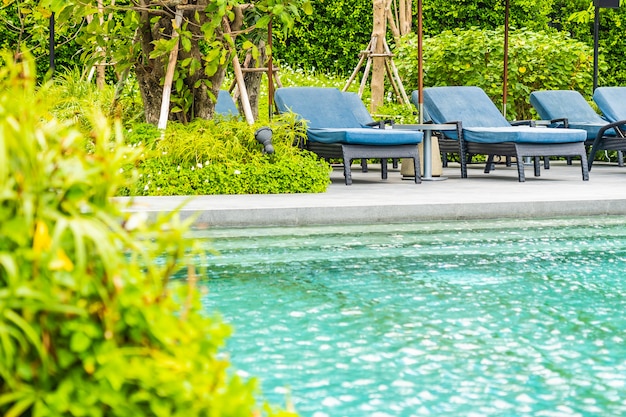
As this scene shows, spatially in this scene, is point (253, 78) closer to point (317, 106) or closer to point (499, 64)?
point (317, 106)

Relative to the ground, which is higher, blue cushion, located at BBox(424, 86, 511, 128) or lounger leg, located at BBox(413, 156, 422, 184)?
blue cushion, located at BBox(424, 86, 511, 128)

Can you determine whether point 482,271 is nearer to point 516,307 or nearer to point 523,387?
point 516,307

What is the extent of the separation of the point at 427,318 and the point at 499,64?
11765mm

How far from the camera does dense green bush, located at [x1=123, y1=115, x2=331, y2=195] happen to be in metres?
8.88

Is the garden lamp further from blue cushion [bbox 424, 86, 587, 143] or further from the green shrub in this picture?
the green shrub

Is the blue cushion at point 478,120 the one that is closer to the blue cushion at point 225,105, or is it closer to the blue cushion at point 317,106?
the blue cushion at point 317,106

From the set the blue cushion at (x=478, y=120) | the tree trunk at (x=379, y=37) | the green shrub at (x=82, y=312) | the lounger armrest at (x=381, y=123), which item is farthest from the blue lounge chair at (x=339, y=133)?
the green shrub at (x=82, y=312)

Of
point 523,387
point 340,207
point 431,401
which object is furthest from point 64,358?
point 340,207

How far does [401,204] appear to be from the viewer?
780 centimetres

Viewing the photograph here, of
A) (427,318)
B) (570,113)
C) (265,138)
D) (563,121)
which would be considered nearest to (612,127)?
(563,121)

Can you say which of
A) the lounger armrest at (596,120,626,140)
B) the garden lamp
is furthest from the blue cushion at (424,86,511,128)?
the garden lamp

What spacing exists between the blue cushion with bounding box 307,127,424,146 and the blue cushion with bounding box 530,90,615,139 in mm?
3824

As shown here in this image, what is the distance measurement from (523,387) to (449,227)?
4.29 metres

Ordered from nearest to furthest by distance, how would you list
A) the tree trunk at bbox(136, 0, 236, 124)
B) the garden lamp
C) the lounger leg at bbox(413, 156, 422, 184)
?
the garden lamp
the tree trunk at bbox(136, 0, 236, 124)
the lounger leg at bbox(413, 156, 422, 184)
